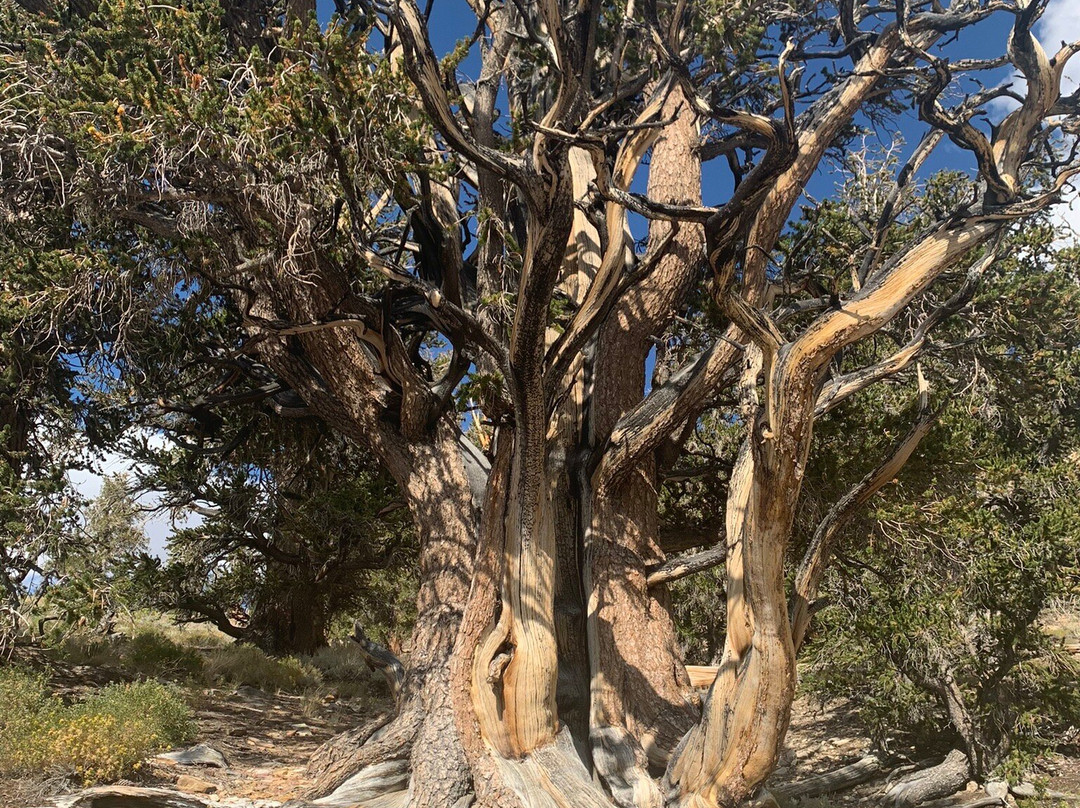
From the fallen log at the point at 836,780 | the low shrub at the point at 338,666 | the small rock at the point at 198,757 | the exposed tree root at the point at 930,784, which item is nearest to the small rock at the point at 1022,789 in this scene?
the exposed tree root at the point at 930,784

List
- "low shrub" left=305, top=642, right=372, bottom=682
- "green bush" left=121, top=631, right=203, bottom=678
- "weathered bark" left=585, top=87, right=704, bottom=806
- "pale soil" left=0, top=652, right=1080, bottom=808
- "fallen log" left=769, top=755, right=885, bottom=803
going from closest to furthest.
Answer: "weathered bark" left=585, top=87, right=704, bottom=806 → "pale soil" left=0, top=652, right=1080, bottom=808 → "fallen log" left=769, top=755, right=885, bottom=803 → "green bush" left=121, top=631, right=203, bottom=678 → "low shrub" left=305, top=642, right=372, bottom=682

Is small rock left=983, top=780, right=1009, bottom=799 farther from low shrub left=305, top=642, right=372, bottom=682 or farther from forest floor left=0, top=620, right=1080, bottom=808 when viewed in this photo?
low shrub left=305, top=642, right=372, bottom=682

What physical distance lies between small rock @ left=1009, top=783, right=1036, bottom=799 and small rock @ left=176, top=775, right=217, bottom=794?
313 inches

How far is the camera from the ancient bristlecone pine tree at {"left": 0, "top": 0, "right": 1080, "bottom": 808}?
4465 millimetres

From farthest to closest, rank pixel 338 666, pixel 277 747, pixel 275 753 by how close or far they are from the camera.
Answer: pixel 338 666 < pixel 277 747 < pixel 275 753

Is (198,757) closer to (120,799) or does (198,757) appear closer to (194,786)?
(194,786)

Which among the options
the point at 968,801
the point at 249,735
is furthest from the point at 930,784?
the point at 249,735

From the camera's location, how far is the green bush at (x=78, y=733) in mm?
5461

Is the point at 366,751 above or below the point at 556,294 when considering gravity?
below

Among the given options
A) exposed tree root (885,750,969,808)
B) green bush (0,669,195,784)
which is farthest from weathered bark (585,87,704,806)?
exposed tree root (885,750,969,808)

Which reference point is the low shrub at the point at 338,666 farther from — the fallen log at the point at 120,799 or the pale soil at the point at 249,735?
the fallen log at the point at 120,799

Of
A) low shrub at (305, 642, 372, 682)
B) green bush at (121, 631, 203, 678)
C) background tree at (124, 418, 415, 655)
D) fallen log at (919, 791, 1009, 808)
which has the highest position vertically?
background tree at (124, 418, 415, 655)

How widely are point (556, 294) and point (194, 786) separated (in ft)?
14.8

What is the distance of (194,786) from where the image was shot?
5.80 m
